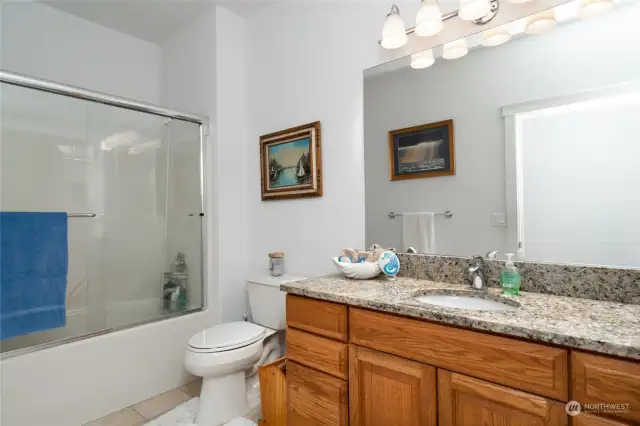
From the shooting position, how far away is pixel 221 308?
232cm

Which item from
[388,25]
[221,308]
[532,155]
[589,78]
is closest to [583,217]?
[532,155]

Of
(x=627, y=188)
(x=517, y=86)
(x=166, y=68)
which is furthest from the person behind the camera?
(x=166, y=68)

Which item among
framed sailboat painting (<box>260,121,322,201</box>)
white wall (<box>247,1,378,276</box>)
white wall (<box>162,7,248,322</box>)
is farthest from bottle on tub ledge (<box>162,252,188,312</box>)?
framed sailboat painting (<box>260,121,322,201</box>)

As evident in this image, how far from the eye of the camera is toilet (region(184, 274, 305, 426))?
5.45ft

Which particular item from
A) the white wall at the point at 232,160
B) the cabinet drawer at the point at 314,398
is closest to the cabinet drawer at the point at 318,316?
the cabinet drawer at the point at 314,398

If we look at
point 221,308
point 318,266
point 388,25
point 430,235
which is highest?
point 388,25

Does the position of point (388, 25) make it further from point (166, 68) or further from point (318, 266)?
point (166, 68)

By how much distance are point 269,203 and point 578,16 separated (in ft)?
6.08

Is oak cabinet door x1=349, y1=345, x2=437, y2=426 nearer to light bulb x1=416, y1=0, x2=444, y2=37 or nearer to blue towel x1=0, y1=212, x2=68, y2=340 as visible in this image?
light bulb x1=416, y1=0, x2=444, y2=37

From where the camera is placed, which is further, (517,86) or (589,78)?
(517,86)

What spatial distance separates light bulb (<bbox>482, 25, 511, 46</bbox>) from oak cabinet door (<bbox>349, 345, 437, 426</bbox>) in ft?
4.37

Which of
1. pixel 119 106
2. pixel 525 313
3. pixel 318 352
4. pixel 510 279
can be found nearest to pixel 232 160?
pixel 119 106

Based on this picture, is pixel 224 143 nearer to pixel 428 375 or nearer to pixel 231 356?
pixel 231 356

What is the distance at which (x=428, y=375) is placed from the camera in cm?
105
